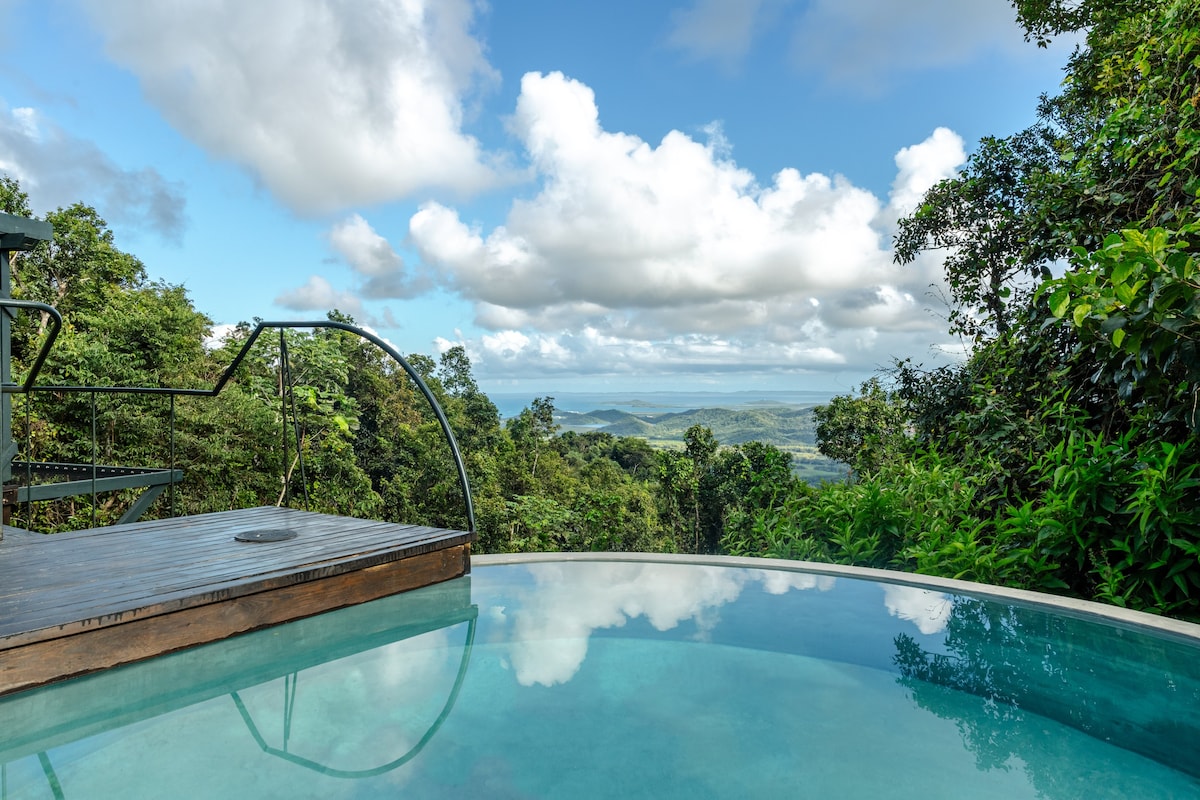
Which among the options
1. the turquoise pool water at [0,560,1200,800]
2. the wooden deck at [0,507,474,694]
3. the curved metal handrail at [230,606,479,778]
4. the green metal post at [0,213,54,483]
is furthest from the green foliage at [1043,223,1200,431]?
the green metal post at [0,213,54,483]

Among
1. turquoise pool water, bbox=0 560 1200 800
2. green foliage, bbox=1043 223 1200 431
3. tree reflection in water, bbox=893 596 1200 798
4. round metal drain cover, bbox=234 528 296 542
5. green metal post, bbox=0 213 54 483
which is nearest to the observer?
turquoise pool water, bbox=0 560 1200 800

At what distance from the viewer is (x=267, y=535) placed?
3.26 metres

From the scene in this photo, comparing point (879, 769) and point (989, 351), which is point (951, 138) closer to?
point (989, 351)

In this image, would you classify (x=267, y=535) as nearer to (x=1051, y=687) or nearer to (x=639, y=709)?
(x=639, y=709)

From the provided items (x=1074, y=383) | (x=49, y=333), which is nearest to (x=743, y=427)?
(x=1074, y=383)

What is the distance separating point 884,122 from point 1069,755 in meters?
11.7

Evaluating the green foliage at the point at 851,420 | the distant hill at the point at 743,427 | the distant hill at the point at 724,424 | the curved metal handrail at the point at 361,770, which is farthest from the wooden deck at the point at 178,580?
the green foliage at the point at 851,420

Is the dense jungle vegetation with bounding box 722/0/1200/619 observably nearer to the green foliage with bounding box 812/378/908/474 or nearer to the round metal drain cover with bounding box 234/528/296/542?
the green foliage with bounding box 812/378/908/474

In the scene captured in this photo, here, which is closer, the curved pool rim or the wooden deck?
the wooden deck

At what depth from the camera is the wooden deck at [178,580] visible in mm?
2043

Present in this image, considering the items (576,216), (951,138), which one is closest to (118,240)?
(576,216)

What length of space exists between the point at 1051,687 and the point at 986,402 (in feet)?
9.35

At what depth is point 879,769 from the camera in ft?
5.45

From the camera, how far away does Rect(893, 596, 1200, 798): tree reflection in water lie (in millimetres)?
1784
